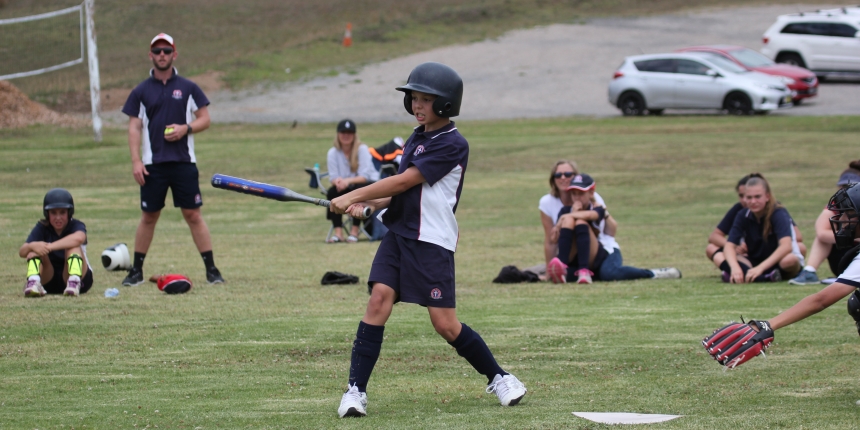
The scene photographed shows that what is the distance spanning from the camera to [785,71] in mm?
32281

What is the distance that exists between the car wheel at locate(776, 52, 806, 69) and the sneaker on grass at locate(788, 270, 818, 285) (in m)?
28.6

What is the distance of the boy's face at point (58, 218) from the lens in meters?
9.59

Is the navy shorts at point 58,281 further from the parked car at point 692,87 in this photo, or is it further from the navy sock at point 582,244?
the parked car at point 692,87

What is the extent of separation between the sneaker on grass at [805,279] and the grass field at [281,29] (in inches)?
1013

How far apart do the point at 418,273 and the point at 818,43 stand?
34270 mm

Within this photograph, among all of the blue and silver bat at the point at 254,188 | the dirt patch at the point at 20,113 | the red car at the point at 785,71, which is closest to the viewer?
the blue and silver bat at the point at 254,188

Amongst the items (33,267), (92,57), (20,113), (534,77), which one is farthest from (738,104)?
(33,267)

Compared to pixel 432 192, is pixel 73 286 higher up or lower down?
lower down

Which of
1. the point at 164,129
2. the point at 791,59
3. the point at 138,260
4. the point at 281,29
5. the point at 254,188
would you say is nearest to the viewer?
the point at 254,188

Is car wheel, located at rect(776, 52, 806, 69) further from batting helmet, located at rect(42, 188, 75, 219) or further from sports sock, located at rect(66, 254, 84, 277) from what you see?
sports sock, located at rect(66, 254, 84, 277)

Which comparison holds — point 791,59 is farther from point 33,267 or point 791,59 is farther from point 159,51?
point 33,267

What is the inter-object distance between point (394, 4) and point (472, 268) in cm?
4234

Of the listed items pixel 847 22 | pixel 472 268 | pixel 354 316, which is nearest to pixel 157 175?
pixel 354 316

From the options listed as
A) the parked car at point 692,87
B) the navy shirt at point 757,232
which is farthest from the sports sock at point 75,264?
the parked car at point 692,87
